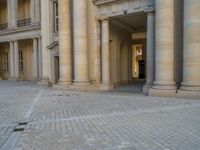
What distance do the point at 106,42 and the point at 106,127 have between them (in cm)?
1158

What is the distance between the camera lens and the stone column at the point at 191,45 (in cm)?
1218

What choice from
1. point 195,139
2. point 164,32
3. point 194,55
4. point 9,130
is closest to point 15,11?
point 164,32

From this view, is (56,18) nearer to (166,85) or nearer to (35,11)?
(35,11)

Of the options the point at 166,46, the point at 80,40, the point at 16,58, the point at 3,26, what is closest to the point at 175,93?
the point at 166,46

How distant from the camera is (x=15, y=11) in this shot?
28641 millimetres

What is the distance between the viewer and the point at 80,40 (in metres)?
17.2

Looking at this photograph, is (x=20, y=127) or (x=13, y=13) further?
(x=13, y=13)

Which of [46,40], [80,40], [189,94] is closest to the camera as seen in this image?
[189,94]

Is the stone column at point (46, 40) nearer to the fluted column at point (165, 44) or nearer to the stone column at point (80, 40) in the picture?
the stone column at point (80, 40)

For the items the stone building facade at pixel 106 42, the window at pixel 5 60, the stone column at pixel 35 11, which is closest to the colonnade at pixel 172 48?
the stone building facade at pixel 106 42

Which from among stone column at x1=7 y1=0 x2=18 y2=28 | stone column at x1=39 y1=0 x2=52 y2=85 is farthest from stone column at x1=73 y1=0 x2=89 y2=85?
stone column at x1=7 y1=0 x2=18 y2=28

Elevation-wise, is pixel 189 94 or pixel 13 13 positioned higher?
pixel 13 13

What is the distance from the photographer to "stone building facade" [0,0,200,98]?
12727 millimetres

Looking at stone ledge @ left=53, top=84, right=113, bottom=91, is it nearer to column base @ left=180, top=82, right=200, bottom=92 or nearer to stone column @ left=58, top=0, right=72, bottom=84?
stone column @ left=58, top=0, right=72, bottom=84
